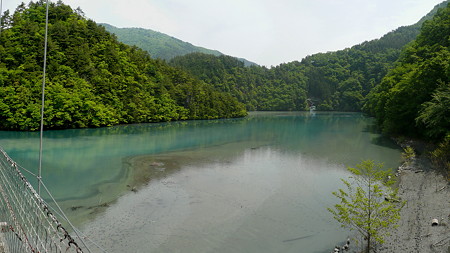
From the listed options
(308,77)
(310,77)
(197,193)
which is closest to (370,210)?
(197,193)

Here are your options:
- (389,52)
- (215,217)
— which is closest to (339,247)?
(215,217)

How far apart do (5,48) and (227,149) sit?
36883mm

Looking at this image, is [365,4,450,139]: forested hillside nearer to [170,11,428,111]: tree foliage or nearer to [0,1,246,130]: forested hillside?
[0,1,246,130]: forested hillside

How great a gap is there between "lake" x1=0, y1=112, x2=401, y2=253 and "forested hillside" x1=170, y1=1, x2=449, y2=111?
278 ft

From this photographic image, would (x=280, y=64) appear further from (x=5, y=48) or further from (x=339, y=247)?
(x=339, y=247)

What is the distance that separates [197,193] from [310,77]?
146163 millimetres

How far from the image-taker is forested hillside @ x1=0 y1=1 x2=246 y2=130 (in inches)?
1521

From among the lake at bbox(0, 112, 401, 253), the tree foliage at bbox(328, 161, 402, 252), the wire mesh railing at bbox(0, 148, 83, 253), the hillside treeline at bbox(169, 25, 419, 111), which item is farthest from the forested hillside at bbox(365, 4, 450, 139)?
the hillside treeline at bbox(169, 25, 419, 111)

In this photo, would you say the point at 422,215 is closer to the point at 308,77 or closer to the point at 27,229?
the point at 27,229

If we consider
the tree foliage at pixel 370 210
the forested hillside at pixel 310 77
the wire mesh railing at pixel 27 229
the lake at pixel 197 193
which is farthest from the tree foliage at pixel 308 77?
the wire mesh railing at pixel 27 229

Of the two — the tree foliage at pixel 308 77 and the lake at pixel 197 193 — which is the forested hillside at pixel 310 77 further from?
the lake at pixel 197 193

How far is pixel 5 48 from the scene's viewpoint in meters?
41.6

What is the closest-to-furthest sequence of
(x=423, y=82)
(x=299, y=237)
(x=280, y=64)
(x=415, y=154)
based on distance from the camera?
(x=299, y=237), (x=415, y=154), (x=423, y=82), (x=280, y=64)

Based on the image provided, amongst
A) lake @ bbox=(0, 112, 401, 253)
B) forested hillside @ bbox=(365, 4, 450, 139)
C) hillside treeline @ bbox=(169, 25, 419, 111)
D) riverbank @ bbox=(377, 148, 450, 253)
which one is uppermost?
hillside treeline @ bbox=(169, 25, 419, 111)
